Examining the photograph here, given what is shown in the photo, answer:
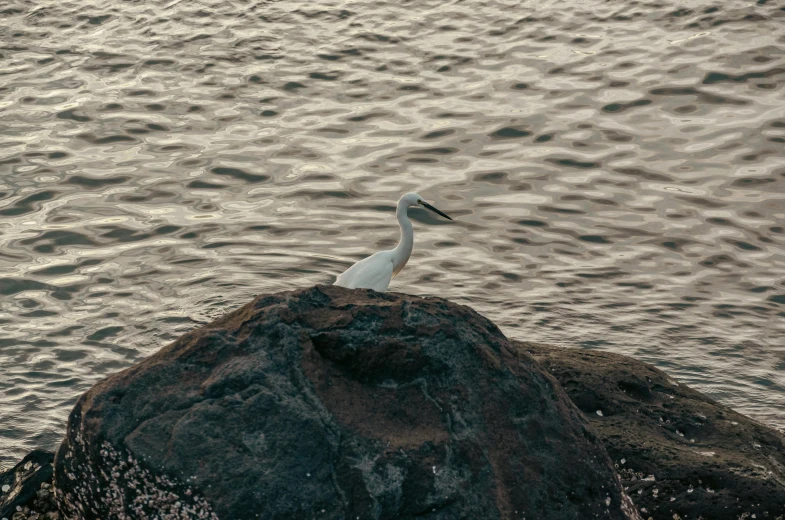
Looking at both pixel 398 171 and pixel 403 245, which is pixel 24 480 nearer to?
pixel 403 245

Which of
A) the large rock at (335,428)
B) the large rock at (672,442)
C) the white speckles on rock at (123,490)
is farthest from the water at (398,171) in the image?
the large rock at (335,428)

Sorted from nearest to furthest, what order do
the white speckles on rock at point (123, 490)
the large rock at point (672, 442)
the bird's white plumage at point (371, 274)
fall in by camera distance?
the white speckles on rock at point (123, 490) < the large rock at point (672, 442) < the bird's white plumage at point (371, 274)

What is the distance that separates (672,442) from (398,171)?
5827mm

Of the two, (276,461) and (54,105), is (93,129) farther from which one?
(276,461)

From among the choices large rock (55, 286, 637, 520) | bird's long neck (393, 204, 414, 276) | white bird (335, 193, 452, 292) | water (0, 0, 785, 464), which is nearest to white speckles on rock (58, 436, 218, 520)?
large rock (55, 286, 637, 520)

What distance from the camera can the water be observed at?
26.6 feet

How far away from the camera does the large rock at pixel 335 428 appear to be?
13.1 ft

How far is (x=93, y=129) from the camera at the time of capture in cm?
1173

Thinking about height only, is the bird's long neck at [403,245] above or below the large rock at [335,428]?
below

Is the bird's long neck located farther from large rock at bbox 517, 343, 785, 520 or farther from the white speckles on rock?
the white speckles on rock

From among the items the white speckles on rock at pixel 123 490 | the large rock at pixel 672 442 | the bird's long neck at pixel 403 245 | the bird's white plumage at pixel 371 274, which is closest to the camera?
the white speckles on rock at pixel 123 490

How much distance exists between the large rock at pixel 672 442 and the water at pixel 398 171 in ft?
4.68

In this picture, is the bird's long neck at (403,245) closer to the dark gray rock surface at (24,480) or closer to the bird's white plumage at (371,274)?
the bird's white plumage at (371,274)

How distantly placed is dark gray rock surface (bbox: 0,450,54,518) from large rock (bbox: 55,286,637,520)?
0.71 meters
